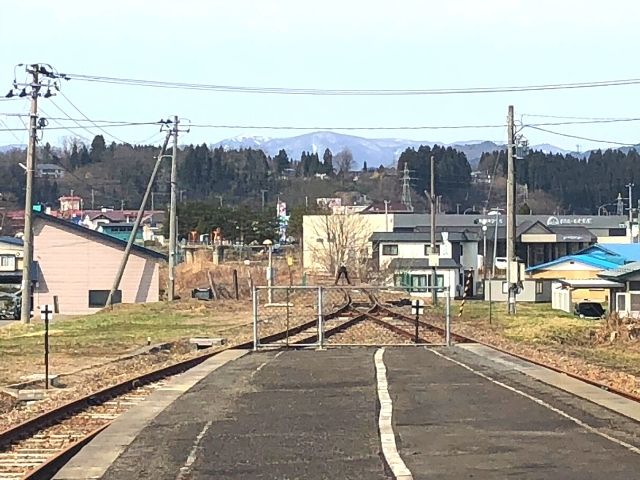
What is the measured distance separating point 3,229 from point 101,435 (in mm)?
110184

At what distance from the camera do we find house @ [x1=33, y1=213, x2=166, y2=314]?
61.7 m

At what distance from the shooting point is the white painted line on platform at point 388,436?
10158mm

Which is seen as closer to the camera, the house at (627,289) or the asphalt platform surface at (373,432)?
the asphalt platform surface at (373,432)

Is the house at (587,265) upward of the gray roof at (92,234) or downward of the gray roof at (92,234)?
downward

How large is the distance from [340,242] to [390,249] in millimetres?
4274

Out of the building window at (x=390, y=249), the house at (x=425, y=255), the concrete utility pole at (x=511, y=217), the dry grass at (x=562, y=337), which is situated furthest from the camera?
the building window at (x=390, y=249)

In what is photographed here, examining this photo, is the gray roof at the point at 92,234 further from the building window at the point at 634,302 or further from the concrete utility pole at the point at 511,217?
the building window at the point at 634,302

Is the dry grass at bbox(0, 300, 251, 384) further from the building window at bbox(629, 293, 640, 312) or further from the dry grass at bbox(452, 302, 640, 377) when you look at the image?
the building window at bbox(629, 293, 640, 312)

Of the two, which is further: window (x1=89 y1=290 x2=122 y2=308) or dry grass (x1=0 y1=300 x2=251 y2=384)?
window (x1=89 y1=290 x2=122 y2=308)

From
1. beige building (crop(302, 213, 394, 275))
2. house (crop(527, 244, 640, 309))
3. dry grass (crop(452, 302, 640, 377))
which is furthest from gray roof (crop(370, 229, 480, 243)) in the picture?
dry grass (crop(452, 302, 640, 377))

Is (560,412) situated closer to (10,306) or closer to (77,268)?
(10,306)

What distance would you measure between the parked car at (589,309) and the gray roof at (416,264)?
19.5 meters

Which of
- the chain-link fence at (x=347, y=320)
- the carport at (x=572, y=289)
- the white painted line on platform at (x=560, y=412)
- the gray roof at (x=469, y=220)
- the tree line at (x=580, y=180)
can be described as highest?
the tree line at (x=580, y=180)

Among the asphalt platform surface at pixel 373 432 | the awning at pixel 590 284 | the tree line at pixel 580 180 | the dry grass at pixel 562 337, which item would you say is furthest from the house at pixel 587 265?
the tree line at pixel 580 180
